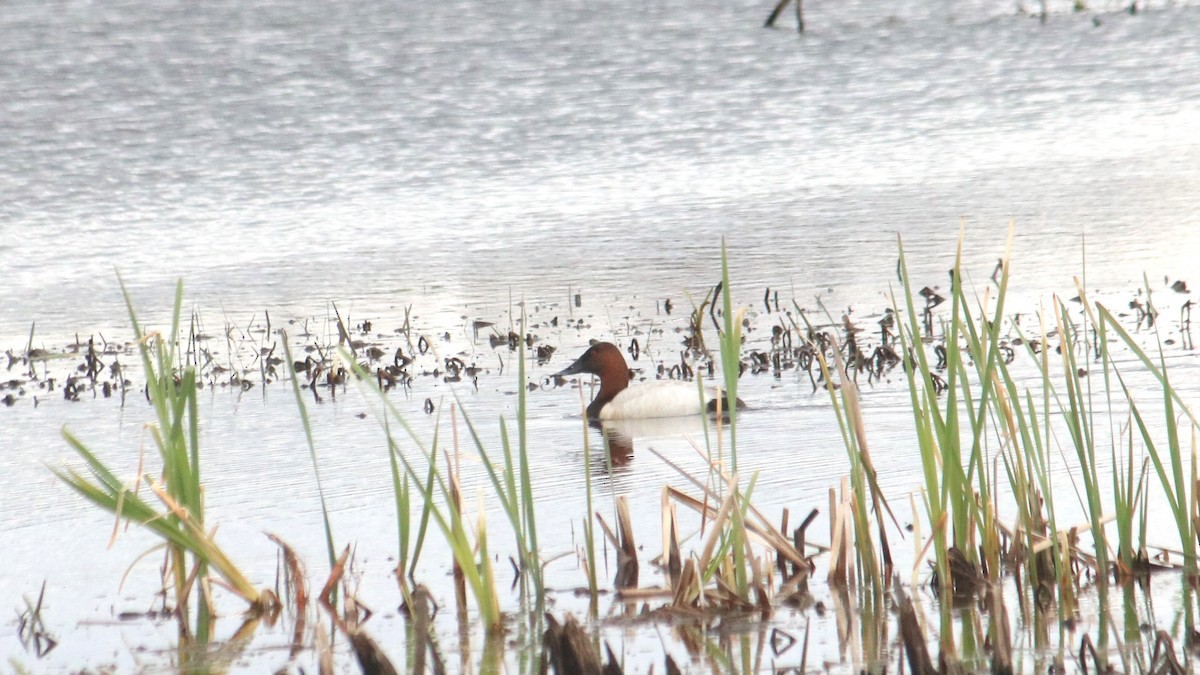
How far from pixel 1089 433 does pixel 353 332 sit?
6047 millimetres

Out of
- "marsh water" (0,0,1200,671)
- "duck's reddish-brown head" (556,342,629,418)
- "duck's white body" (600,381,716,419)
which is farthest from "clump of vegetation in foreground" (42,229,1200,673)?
"duck's reddish-brown head" (556,342,629,418)

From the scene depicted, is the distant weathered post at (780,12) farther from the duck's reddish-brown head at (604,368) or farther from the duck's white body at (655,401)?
the duck's white body at (655,401)

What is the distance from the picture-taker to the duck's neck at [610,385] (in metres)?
8.41

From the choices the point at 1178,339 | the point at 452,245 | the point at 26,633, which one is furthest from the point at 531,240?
the point at 26,633

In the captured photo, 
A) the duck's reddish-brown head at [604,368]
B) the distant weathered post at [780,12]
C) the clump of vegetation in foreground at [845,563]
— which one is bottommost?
the clump of vegetation in foreground at [845,563]

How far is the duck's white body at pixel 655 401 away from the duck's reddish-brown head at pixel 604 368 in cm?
11

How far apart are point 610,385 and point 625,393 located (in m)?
0.21

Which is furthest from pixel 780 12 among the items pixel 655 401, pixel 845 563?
pixel 845 563

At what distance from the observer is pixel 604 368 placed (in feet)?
27.4

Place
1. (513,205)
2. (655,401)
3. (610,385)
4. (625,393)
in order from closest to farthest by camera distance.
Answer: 1. (655,401)
2. (625,393)
3. (610,385)
4. (513,205)

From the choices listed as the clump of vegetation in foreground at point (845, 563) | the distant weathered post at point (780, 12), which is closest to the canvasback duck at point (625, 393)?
the clump of vegetation in foreground at point (845, 563)

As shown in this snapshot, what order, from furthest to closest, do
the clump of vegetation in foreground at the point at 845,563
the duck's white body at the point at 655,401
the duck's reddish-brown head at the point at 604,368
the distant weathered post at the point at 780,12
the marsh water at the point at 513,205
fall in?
the distant weathered post at the point at 780,12
the duck's reddish-brown head at the point at 604,368
the duck's white body at the point at 655,401
the marsh water at the point at 513,205
the clump of vegetation in foreground at the point at 845,563

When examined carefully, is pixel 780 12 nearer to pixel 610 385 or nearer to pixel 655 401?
pixel 610 385

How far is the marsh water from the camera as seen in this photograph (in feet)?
19.7
